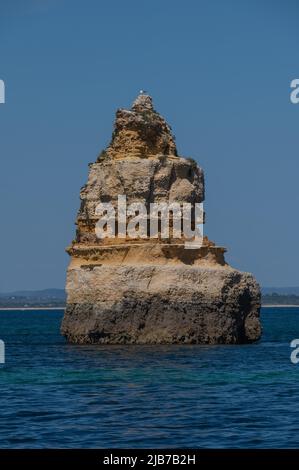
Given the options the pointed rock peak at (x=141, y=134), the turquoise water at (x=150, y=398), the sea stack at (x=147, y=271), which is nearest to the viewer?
the turquoise water at (x=150, y=398)

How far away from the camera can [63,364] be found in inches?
1655

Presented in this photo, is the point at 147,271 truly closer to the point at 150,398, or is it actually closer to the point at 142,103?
the point at 142,103

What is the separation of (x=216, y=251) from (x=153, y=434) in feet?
84.6

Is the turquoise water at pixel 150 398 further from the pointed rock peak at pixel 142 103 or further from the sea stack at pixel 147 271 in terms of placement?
the pointed rock peak at pixel 142 103

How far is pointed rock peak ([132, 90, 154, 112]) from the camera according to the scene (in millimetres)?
52969

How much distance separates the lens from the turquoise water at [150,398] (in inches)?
1009

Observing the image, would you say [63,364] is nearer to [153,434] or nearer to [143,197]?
[143,197]

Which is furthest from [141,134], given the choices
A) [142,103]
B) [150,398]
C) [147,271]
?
[150,398]

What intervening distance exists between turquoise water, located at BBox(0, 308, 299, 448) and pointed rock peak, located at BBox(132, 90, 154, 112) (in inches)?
425

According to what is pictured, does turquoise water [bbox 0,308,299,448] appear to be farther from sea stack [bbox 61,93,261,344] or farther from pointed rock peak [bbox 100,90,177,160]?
pointed rock peak [bbox 100,90,177,160]

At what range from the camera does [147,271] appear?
48.7 meters

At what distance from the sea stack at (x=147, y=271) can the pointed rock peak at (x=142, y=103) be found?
0.04m

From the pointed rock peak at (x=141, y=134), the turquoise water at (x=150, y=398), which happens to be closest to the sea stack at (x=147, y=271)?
the pointed rock peak at (x=141, y=134)
